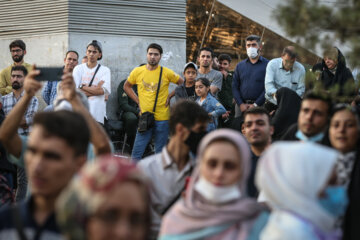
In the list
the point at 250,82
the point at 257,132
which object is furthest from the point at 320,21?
the point at 250,82

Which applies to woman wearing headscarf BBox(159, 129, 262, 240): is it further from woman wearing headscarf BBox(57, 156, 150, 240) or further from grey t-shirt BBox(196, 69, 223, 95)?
grey t-shirt BBox(196, 69, 223, 95)

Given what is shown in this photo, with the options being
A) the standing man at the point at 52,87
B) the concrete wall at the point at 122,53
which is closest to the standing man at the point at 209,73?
the standing man at the point at 52,87

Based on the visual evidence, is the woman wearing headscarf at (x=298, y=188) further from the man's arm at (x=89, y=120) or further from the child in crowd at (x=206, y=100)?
the child in crowd at (x=206, y=100)

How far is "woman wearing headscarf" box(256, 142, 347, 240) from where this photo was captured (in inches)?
131

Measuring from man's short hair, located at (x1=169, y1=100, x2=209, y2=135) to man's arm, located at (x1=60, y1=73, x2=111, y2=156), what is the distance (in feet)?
2.54

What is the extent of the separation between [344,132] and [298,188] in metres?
1.44

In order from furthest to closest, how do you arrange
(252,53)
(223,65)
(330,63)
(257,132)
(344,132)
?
(223,65), (252,53), (330,63), (257,132), (344,132)

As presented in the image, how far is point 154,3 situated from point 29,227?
11.0m

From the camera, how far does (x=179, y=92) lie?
10469mm

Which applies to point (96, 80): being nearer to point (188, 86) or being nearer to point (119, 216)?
point (188, 86)

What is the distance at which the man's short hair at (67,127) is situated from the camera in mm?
3348

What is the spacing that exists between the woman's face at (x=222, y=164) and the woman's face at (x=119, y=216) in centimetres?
127

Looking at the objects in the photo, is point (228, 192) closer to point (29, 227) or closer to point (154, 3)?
point (29, 227)

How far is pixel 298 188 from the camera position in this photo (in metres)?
3.33
